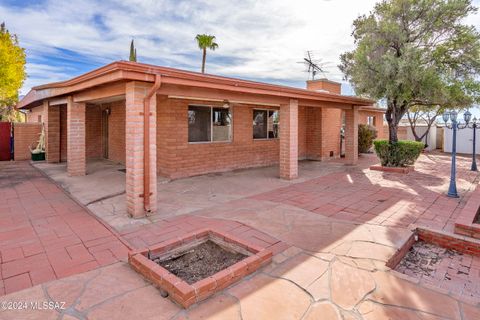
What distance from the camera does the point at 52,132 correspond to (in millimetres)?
11625

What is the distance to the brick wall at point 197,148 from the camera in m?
8.48

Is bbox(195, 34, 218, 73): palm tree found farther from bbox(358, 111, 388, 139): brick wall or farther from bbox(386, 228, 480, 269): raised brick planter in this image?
bbox(386, 228, 480, 269): raised brick planter

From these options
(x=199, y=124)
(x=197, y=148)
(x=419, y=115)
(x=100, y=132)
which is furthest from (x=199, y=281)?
(x=419, y=115)

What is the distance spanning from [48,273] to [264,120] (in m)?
9.23

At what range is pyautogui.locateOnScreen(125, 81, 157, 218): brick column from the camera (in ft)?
16.4

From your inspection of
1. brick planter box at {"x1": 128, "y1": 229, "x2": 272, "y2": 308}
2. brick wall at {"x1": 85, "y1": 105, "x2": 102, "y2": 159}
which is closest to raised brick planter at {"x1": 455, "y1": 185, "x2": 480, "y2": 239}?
brick planter box at {"x1": 128, "y1": 229, "x2": 272, "y2": 308}

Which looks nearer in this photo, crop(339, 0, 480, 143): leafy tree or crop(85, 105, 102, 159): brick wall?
crop(339, 0, 480, 143): leafy tree

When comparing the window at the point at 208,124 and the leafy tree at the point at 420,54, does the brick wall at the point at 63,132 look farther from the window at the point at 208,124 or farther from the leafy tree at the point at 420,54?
the leafy tree at the point at 420,54

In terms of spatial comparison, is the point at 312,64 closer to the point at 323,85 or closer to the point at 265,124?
the point at 323,85

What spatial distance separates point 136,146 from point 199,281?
2.93 m

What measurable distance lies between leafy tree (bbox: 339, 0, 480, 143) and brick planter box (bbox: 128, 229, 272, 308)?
7812 mm

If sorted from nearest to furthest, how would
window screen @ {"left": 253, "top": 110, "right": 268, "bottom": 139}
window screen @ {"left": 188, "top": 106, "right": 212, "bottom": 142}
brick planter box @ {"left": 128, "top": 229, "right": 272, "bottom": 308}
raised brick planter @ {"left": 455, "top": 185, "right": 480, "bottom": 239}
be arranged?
1. brick planter box @ {"left": 128, "top": 229, "right": 272, "bottom": 308}
2. raised brick planter @ {"left": 455, "top": 185, "right": 480, "bottom": 239}
3. window screen @ {"left": 188, "top": 106, "right": 212, "bottom": 142}
4. window screen @ {"left": 253, "top": 110, "right": 268, "bottom": 139}

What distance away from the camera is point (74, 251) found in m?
3.82

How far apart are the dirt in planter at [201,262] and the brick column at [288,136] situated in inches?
200
